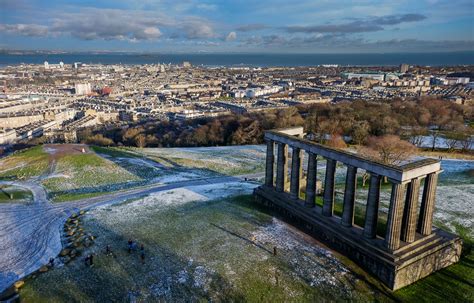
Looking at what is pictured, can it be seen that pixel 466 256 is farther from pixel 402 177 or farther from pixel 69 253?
pixel 69 253

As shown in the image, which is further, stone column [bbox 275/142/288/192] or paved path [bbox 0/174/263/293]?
stone column [bbox 275/142/288/192]

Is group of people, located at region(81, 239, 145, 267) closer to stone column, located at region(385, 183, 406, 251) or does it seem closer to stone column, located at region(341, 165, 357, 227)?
stone column, located at region(341, 165, 357, 227)

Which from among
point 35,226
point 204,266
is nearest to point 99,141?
point 35,226

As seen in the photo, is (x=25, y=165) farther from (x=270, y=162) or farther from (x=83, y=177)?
(x=270, y=162)

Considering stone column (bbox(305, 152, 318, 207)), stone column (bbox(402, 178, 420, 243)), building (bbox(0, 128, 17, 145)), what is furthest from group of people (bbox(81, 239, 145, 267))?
building (bbox(0, 128, 17, 145))

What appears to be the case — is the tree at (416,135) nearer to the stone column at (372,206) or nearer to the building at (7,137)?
the stone column at (372,206)

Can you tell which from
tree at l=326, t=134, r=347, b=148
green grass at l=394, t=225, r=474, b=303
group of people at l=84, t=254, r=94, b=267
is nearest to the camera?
green grass at l=394, t=225, r=474, b=303

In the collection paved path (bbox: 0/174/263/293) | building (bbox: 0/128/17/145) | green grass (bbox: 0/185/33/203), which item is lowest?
building (bbox: 0/128/17/145)
